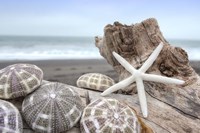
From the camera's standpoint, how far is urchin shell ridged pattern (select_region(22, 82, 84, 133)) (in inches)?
154

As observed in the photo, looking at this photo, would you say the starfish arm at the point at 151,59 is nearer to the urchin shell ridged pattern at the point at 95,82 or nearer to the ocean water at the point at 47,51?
the urchin shell ridged pattern at the point at 95,82

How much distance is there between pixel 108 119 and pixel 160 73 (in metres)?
1.55

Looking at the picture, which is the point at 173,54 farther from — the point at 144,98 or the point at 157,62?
the point at 144,98

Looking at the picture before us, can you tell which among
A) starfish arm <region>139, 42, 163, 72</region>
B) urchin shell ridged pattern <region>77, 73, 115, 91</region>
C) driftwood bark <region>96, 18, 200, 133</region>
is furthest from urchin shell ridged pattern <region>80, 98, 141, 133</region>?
urchin shell ridged pattern <region>77, 73, 115, 91</region>

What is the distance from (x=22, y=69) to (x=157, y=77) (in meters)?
2.03

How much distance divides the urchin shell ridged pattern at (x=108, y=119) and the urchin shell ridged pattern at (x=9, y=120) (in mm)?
821

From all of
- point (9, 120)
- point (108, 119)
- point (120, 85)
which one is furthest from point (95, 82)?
point (9, 120)

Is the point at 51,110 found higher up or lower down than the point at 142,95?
higher up

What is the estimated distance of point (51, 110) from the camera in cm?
392

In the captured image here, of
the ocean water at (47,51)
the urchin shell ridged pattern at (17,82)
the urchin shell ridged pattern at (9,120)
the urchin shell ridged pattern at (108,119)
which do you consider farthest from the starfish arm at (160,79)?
the ocean water at (47,51)

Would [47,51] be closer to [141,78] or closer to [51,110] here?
[141,78]

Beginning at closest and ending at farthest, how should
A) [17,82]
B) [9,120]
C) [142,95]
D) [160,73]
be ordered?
[9,120], [17,82], [142,95], [160,73]

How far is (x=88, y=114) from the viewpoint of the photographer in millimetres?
4102

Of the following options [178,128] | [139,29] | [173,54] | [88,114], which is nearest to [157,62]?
[173,54]
